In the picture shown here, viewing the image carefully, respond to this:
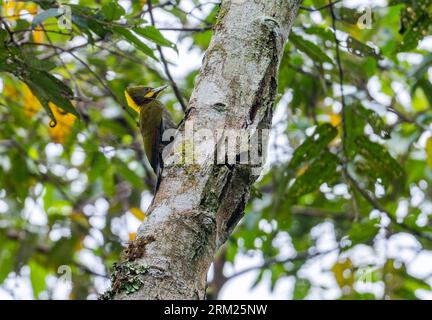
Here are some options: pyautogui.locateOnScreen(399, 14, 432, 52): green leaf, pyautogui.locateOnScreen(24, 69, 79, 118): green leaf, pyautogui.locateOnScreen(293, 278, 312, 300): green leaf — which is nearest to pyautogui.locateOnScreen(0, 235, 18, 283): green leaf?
pyautogui.locateOnScreen(293, 278, 312, 300): green leaf

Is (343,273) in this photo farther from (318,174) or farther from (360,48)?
(360,48)

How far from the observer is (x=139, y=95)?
16.6ft

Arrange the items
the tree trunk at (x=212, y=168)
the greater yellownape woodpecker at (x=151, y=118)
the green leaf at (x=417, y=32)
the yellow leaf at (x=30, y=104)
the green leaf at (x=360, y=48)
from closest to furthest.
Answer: the tree trunk at (x=212, y=168) < the green leaf at (x=360, y=48) < the green leaf at (x=417, y=32) < the greater yellownape woodpecker at (x=151, y=118) < the yellow leaf at (x=30, y=104)

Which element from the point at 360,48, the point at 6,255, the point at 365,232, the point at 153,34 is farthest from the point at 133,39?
the point at 6,255

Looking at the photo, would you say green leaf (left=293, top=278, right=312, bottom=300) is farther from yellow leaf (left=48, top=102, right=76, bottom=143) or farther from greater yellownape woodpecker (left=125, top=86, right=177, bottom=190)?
yellow leaf (left=48, top=102, right=76, bottom=143)

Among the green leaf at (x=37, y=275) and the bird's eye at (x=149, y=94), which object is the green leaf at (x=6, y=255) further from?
the bird's eye at (x=149, y=94)

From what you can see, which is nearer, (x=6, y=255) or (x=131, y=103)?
(x=131, y=103)

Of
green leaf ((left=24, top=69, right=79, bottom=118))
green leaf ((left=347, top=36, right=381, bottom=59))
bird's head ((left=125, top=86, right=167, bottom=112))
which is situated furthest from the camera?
bird's head ((left=125, top=86, right=167, bottom=112))

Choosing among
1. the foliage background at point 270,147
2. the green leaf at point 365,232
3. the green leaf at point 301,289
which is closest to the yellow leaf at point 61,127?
the foliage background at point 270,147

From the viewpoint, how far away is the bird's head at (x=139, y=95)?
16.5 ft

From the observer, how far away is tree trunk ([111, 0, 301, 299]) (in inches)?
75.0

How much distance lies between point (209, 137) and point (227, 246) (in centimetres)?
426

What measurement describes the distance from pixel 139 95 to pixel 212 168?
2990 mm

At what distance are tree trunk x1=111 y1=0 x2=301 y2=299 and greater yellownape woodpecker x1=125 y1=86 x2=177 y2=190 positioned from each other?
→ 1.92m
